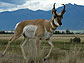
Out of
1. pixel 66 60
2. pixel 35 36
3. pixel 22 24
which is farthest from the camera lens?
pixel 22 24

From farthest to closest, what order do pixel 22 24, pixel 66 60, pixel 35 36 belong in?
pixel 22 24 < pixel 35 36 < pixel 66 60

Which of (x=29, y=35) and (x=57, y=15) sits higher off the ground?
(x=57, y=15)

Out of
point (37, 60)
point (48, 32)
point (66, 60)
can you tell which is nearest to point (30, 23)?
point (48, 32)

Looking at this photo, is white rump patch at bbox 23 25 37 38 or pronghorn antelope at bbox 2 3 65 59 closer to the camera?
pronghorn antelope at bbox 2 3 65 59

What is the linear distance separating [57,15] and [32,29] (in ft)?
4.39

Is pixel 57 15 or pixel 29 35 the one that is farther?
pixel 29 35

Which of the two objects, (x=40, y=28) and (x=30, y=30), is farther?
(x=30, y=30)

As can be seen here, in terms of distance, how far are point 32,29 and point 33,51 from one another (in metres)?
0.97

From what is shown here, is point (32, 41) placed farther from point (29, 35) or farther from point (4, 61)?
point (4, 61)

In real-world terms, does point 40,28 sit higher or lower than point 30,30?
higher

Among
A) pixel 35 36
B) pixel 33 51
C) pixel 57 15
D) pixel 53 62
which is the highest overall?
pixel 57 15

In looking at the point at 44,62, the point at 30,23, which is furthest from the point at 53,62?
the point at 30,23

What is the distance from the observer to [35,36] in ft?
27.3

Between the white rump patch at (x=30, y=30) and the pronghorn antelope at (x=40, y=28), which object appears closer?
the pronghorn antelope at (x=40, y=28)
